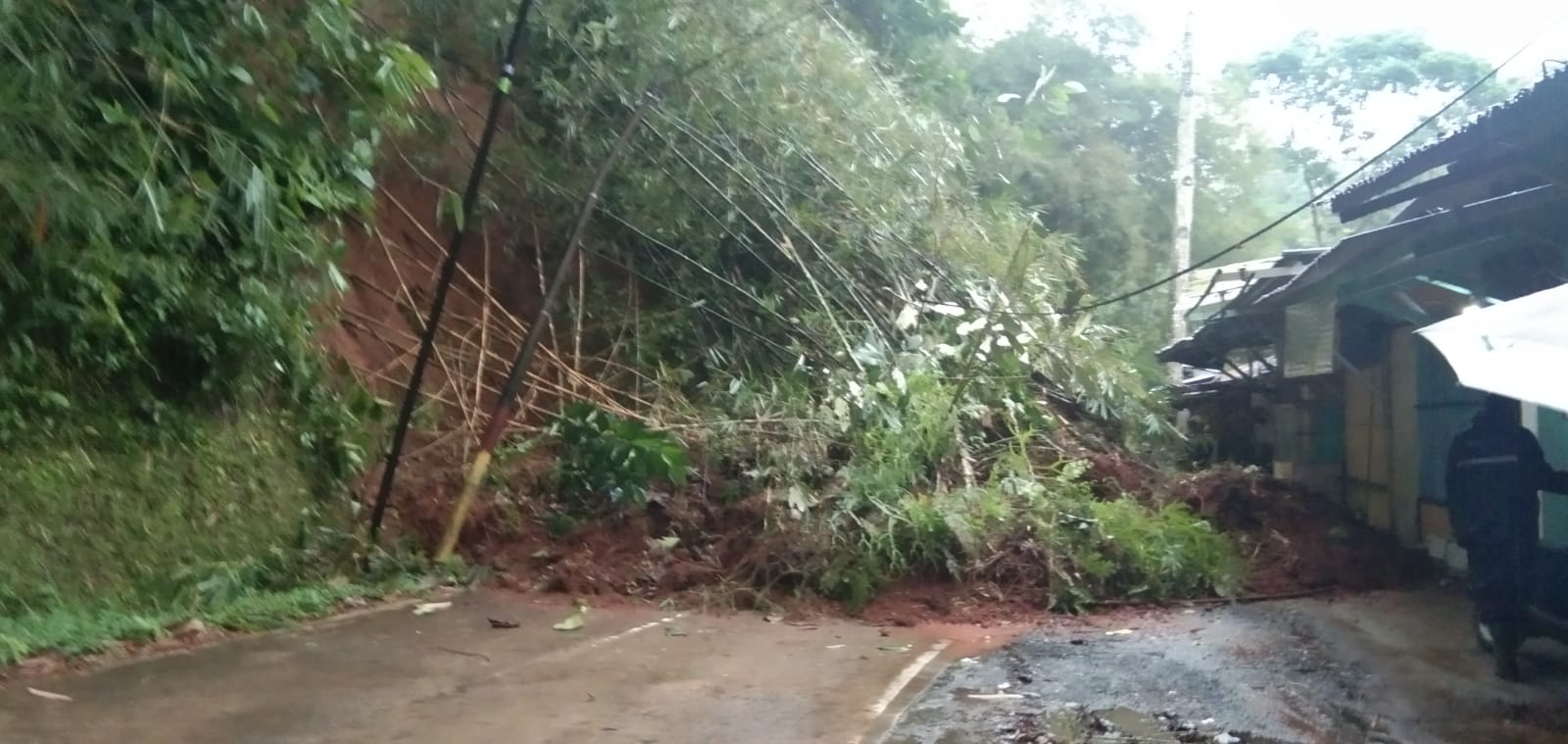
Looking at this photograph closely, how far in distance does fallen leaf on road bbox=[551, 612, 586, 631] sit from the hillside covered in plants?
76cm

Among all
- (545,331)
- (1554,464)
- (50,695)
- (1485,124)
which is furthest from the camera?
(545,331)

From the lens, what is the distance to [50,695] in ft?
14.8

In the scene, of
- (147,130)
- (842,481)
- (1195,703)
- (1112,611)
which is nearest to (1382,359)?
(1112,611)

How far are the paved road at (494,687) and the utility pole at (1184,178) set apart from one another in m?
10.8

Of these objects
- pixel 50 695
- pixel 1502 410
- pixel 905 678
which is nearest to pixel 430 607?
pixel 50 695

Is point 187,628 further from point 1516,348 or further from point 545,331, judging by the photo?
point 1516,348

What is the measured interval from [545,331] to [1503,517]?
6.99m

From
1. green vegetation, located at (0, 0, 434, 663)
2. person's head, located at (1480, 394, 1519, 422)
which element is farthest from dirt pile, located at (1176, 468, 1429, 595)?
green vegetation, located at (0, 0, 434, 663)

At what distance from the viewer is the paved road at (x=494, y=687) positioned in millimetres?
4266

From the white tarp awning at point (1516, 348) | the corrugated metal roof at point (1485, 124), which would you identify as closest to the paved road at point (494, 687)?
the white tarp awning at point (1516, 348)

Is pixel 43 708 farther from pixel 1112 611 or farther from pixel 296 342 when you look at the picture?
pixel 1112 611

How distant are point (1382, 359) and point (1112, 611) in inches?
141

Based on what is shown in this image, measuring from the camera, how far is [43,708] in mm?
4320

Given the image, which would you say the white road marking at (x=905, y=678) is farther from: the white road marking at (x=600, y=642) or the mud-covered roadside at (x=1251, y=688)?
the white road marking at (x=600, y=642)
